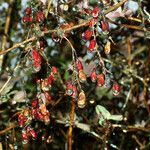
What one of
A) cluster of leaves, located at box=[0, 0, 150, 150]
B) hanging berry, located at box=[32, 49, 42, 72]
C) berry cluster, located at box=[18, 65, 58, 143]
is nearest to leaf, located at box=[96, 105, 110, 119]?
cluster of leaves, located at box=[0, 0, 150, 150]

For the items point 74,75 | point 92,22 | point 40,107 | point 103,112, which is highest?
point 92,22

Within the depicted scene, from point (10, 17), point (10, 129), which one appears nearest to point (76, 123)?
point (10, 129)

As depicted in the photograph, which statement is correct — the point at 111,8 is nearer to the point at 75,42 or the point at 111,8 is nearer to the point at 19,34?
the point at 75,42

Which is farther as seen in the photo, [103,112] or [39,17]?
[103,112]

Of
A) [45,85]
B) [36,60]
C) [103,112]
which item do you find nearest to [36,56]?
[36,60]

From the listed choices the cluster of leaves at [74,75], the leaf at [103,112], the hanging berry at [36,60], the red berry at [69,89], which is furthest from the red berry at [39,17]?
the leaf at [103,112]

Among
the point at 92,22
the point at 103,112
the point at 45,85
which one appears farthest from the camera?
the point at 103,112

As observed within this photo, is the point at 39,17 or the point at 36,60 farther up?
the point at 39,17

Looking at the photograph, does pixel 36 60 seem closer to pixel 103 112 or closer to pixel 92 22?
pixel 92 22

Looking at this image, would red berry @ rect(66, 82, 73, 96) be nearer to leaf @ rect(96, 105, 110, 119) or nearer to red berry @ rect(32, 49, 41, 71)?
red berry @ rect(32, 49, 41, 71)
